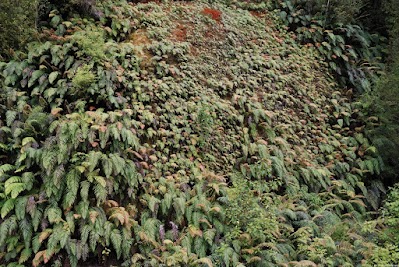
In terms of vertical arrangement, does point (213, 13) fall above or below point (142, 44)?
above

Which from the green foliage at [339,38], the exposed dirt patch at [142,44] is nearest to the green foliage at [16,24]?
the exposed dirt patch at [142,44]

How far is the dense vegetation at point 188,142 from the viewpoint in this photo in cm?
817

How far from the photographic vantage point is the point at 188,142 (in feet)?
35.4

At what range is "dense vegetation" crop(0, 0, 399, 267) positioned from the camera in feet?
26.8

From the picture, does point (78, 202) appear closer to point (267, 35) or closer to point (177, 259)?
point (177, 259)

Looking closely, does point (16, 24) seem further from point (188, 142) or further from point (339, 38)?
point (339, 38)

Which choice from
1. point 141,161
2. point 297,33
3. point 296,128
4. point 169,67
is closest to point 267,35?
point 297,33

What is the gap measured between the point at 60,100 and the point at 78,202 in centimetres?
285

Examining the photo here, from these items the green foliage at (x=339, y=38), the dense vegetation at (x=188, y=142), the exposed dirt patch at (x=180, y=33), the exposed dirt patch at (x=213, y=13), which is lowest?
the dense vegetation at (x=188, y=142)

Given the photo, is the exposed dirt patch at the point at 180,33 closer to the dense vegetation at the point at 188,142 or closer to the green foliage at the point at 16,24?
the dense vegetation at the point at 188,142

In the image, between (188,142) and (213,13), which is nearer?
(188,142)

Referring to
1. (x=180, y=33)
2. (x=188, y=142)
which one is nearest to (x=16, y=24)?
(x=180, y=33)

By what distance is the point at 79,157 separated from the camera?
8.51m

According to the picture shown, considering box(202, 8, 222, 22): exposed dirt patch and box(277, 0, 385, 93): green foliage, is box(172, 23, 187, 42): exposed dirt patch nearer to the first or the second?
box(202, 8, 222, 22): exposed dirt patch
